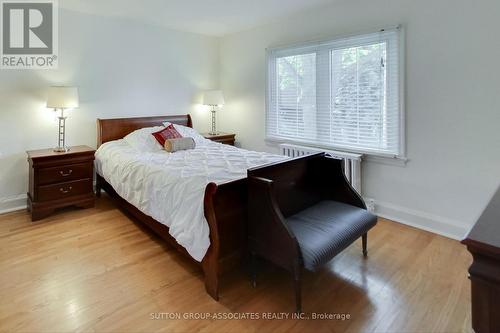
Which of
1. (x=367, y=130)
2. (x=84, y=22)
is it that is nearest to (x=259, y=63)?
(x=367, y=130)

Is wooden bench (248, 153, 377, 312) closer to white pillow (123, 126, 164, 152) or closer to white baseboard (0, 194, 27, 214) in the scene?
white pillow (123, 126, 164, 152)

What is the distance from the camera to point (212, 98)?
4781 millimetres

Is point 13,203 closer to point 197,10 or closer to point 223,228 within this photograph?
point 223,228

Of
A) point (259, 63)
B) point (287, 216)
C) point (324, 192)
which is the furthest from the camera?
point (259, 63)

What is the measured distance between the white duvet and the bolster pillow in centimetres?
9

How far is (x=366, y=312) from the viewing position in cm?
187

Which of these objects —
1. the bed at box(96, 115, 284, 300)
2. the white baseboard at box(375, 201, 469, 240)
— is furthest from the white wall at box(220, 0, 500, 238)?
the bed at box(96, 115, 284, 300)

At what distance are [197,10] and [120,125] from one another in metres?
1.80

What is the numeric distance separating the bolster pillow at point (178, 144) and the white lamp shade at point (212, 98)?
1200 millimetres

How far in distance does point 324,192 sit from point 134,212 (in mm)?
1910

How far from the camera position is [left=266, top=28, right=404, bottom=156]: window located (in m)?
3.14

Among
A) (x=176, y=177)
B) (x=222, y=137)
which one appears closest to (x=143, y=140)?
(x=222, y=137)

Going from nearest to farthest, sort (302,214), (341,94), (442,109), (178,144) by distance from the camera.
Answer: (302,214) → (442,109) → (341,94) → (178,144)

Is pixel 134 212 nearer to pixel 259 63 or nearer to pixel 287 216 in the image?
pixel 287 216
